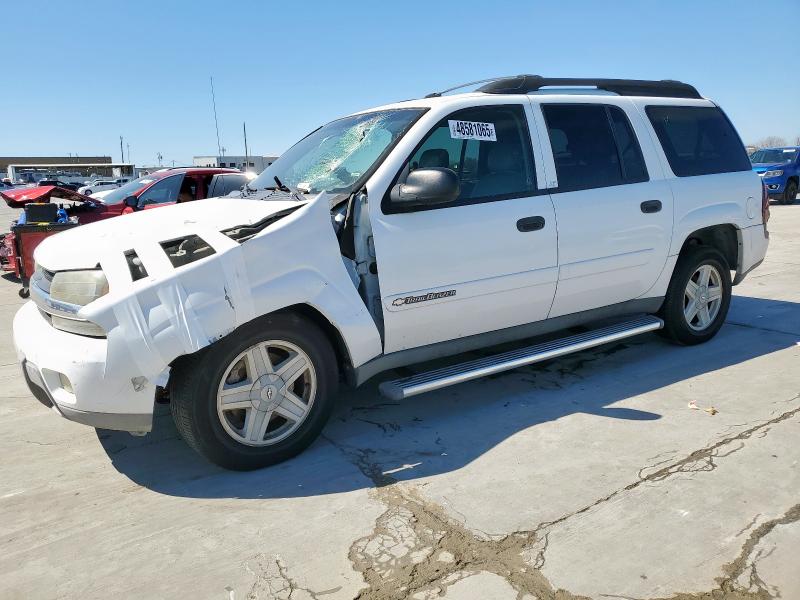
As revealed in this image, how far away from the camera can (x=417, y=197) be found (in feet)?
11.8

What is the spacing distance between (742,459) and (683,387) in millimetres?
1105

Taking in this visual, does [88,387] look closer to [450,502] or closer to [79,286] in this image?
[79,286]

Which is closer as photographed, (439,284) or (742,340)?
(439,284)

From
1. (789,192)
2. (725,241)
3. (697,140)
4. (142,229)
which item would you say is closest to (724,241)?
(725,241)

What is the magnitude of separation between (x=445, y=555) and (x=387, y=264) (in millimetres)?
1584

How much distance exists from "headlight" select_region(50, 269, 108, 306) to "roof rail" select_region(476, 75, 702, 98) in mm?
2689

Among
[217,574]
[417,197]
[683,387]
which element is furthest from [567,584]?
[683,387]

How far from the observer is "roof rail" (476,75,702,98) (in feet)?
14.3

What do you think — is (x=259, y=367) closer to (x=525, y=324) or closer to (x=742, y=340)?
(x=525, y=324)

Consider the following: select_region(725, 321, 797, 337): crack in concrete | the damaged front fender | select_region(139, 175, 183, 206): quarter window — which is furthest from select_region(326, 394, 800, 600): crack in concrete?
select_region(139, 175, 183, 206): quarter window

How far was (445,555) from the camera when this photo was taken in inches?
104

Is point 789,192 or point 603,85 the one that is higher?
point 603,85

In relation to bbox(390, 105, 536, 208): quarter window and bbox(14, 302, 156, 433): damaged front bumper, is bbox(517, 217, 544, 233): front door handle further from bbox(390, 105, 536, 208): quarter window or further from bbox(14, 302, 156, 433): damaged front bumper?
bbox(14, 302, 156, 433): damaged front bumper

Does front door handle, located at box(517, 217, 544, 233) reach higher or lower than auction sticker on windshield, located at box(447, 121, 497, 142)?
lower
